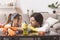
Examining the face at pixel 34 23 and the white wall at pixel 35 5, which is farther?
the white wall at pixel 35 5

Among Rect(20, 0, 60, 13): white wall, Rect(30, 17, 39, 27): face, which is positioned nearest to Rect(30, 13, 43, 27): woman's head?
Rect(30, 17, 39, 27): face

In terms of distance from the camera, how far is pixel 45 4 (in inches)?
172

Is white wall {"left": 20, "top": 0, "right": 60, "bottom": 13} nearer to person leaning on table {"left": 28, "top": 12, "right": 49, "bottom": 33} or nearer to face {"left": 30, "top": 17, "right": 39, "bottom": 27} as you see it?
person leaning on table {"left": 28, "top": 12, "right": 49, "bottom": 33}

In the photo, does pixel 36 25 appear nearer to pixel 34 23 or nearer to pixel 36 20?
pixel 34 23

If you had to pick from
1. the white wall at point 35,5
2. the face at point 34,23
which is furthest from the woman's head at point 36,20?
the white wall at point 35,5

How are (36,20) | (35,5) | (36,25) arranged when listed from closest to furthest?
(36,25) → (36,20) → (35,5)

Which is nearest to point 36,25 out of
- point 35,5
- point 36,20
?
point 36,20

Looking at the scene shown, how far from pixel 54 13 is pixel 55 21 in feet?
1.64

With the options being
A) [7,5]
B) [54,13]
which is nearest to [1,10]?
[7,5]

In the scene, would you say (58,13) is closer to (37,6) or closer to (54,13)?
(54,13)

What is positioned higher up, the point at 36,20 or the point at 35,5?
the point at 35,5

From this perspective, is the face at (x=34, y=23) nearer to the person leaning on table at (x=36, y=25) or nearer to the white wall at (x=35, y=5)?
the person leaning on table at (x=36, y=25)

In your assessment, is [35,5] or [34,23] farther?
[35,5]

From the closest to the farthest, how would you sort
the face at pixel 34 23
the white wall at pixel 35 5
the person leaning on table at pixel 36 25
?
1. the person leaning on table at pixel 36 25
2. the face at pixel 34 23
3. the white wall at pixel 35 5
